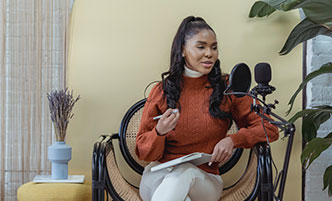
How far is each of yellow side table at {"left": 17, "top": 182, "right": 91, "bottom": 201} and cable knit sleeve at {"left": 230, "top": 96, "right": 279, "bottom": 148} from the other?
85 centimetres

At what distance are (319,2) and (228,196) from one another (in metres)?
1.01

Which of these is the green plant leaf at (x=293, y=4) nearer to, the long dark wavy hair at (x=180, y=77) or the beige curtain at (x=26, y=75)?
the long dark wavy hair at (x=180, y=77)

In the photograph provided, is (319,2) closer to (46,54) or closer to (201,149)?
(201,149)

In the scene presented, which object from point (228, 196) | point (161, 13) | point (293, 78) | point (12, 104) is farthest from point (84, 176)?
point (293, 78)

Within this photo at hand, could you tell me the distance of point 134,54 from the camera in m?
2.69

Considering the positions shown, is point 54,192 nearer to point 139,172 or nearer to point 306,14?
point 139,172

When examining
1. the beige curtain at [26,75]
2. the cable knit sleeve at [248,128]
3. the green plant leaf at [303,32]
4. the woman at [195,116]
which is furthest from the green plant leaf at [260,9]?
the beige curtain at [26,75]

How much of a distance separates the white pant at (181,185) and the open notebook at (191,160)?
35 millimetres

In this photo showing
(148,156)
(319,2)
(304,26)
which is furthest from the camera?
(304,26)

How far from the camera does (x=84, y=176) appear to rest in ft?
8.41

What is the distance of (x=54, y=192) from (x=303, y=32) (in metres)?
1.60

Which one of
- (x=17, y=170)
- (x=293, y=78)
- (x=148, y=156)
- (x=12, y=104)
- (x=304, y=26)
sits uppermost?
(x=304, y=26)

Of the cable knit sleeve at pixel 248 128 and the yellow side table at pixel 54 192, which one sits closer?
the cable knit sleeve at pixel 248 128

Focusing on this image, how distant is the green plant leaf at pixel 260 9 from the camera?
2547mm
